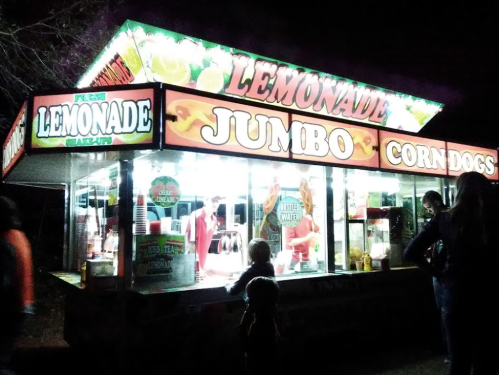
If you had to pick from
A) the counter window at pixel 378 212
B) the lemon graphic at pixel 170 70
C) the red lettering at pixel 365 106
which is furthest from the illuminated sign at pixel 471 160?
the lemon graphic at pixel 170 70

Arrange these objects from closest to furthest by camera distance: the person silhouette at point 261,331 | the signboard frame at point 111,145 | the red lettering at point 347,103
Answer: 1. the person silhouette at point 261,331
2. the signboard frame at point 111,145
3. the red lettering at point 347,103

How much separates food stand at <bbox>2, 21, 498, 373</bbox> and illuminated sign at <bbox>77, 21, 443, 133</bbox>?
2 cm

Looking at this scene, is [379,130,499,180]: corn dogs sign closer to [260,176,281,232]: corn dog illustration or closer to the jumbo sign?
the jumbo sign

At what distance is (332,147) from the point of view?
5.98 m

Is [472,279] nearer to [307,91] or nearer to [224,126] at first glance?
[224,126]

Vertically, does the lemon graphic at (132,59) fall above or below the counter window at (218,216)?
above

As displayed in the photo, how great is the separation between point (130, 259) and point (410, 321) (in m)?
5.00

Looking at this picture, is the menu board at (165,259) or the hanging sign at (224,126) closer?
the hanging sign at (224,126)

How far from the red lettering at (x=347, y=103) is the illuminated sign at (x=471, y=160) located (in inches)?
75.4

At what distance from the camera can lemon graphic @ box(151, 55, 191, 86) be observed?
18.2 feet

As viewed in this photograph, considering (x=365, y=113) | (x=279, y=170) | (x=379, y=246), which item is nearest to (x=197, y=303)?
(x=279, y=170)

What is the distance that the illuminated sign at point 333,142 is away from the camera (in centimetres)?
564

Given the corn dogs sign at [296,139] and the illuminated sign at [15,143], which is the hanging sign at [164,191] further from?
the illuminated sign at [15,143]

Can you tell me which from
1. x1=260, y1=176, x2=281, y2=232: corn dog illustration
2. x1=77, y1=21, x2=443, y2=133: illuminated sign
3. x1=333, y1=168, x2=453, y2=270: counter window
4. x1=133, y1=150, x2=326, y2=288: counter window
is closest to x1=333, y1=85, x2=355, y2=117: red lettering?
x1=77, y1=21, x2=443, y2=133: illuminated sign
